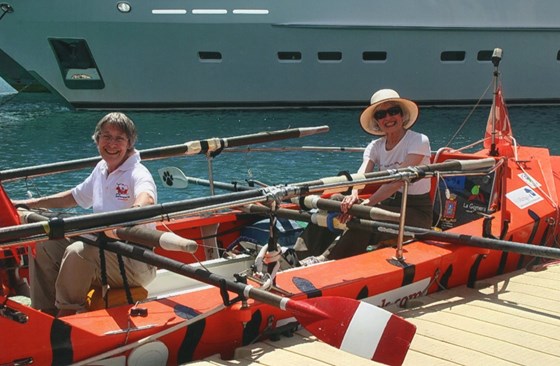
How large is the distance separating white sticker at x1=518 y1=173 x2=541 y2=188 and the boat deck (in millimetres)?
1370

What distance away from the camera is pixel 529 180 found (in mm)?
7121

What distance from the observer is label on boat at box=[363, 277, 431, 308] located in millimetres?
5052

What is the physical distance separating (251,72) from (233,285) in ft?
62.4

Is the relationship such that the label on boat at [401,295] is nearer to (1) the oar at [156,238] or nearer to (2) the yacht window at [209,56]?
(1) the oar at [156,238]

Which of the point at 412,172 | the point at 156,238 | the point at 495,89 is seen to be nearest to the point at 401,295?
the point at 412,172

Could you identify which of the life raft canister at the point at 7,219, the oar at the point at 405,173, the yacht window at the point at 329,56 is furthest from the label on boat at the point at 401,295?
the yacht window at the point at 329,56

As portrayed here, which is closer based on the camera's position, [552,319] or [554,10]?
[552,319]

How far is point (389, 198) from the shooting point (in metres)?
6.15

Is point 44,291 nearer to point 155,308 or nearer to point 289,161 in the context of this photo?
point 155,308

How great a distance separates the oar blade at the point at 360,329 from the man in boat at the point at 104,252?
3.91 ft

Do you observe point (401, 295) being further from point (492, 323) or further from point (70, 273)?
point (70, 273)

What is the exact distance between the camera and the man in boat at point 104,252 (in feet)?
13.8

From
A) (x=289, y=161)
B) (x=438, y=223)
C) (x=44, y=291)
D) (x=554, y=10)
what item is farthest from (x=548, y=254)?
(x=554, y=10)

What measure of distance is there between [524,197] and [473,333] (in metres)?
2.45
